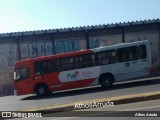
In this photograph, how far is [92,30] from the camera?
36500 mm

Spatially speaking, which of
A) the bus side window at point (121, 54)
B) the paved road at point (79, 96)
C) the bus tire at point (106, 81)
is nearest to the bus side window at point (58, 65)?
the paved road at point (79, 96)

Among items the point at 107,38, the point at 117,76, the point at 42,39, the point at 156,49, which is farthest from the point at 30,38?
the point at 117,76

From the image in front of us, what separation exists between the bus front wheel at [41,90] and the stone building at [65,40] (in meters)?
11.5

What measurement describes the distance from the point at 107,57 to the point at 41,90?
4694 millimetres

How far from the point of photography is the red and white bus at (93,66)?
23.3m

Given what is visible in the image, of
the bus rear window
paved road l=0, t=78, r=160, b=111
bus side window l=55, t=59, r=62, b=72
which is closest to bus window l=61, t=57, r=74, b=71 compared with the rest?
bus side window l=55, t=59, r=62, b=72

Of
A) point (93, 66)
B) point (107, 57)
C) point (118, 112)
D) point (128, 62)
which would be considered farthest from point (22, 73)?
point (118, 112)

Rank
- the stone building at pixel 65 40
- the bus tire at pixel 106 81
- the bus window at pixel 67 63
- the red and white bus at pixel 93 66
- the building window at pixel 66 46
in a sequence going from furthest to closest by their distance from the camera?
the building window at pixel 66 46
the stone building at pixel 65 40
the bus window at pixel 67 63
the red and white bus at pixel 93 66
the bus tire at pixel 106 81

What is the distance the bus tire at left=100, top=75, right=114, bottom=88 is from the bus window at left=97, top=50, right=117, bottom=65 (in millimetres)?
884

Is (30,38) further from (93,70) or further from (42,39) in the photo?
(93,70)

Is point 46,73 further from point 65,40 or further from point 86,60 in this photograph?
point 65,40

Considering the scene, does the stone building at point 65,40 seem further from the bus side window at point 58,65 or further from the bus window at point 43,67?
the bus side window at point 58,65

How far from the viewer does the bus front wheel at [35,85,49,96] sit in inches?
934

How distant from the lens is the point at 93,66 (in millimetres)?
23375
